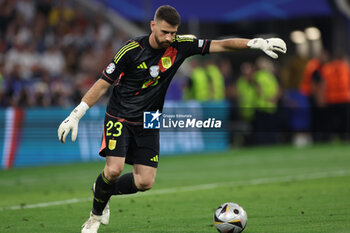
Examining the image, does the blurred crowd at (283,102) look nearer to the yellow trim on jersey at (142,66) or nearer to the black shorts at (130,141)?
the black shorts at (130,141)

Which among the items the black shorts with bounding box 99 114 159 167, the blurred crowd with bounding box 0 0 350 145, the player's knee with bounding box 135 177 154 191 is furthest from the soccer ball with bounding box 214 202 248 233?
the blurred crowd with bounding box 0 0 350 145

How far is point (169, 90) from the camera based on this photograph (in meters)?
20.9

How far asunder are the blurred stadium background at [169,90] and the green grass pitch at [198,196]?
1095 mm

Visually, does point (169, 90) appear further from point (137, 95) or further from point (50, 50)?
point (137, 95)

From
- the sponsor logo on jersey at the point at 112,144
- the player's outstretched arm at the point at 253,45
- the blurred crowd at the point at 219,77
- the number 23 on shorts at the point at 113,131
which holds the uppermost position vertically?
the blurred crowd at the point at 219,77

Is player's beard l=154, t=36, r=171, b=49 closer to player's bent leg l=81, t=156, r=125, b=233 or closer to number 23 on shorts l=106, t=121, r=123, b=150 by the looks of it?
number 23 on shorts l=106, t=121, r=123, b=150

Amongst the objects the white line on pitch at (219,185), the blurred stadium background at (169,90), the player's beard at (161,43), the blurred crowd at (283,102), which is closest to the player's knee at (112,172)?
the player's beard at (161,43)

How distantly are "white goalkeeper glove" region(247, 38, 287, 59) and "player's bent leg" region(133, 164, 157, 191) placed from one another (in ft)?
5.32

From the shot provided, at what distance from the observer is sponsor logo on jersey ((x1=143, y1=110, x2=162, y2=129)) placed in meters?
7.48

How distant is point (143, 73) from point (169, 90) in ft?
44.5

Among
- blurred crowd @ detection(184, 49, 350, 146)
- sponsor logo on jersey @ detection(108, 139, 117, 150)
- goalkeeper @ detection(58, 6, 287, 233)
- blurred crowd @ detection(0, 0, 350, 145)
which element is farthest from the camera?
blurred crowd @ detection(184, 49, 350, 146)

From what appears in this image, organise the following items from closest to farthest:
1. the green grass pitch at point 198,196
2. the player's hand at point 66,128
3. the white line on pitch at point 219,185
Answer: the player's hand at point 66,128 < the green grass pitch at point 198,196 < the white line on pitch at point 219,185

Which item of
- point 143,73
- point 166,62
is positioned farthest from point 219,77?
point 143,73

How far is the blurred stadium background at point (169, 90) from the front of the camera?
54.0 ft
